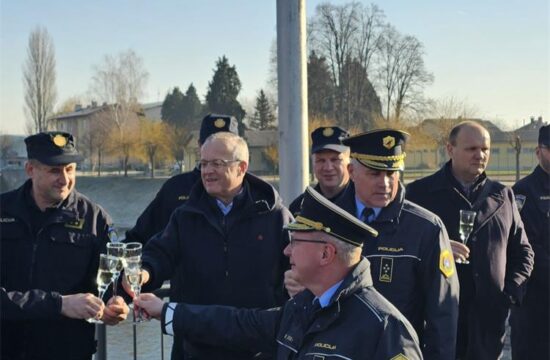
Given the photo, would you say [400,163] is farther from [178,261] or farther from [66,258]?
[66,258]

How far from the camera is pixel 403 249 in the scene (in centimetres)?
359

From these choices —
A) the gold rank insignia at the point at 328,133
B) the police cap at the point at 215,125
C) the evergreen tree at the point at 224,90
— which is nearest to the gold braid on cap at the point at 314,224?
the gold rank insignia at the point at 328,133

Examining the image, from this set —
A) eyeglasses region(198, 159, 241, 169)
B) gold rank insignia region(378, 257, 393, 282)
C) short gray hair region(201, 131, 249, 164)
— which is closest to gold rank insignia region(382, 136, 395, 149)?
gold rank insignia region(378, 257, 393, 282)

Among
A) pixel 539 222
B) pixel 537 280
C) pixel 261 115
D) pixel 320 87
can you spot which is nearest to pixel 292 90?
pixel 539 222

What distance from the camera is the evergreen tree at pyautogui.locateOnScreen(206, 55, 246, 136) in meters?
67.4

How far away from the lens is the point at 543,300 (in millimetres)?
5711

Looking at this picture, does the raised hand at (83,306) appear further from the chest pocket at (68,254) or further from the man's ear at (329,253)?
the man's ear at (329,253)

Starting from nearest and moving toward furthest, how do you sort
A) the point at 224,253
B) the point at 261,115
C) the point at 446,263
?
1. the point at 446,263
2. the point at 224,253
3. the point at 261,115

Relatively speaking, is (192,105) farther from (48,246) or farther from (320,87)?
(48,246)

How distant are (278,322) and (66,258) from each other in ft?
5.67

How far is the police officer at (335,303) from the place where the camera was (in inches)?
93.8

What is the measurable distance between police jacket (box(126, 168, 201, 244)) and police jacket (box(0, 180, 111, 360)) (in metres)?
1.16

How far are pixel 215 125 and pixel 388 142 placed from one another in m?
2.39

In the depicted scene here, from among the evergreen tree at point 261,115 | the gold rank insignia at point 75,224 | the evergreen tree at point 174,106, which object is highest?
the evergreen tree at point 174,106
